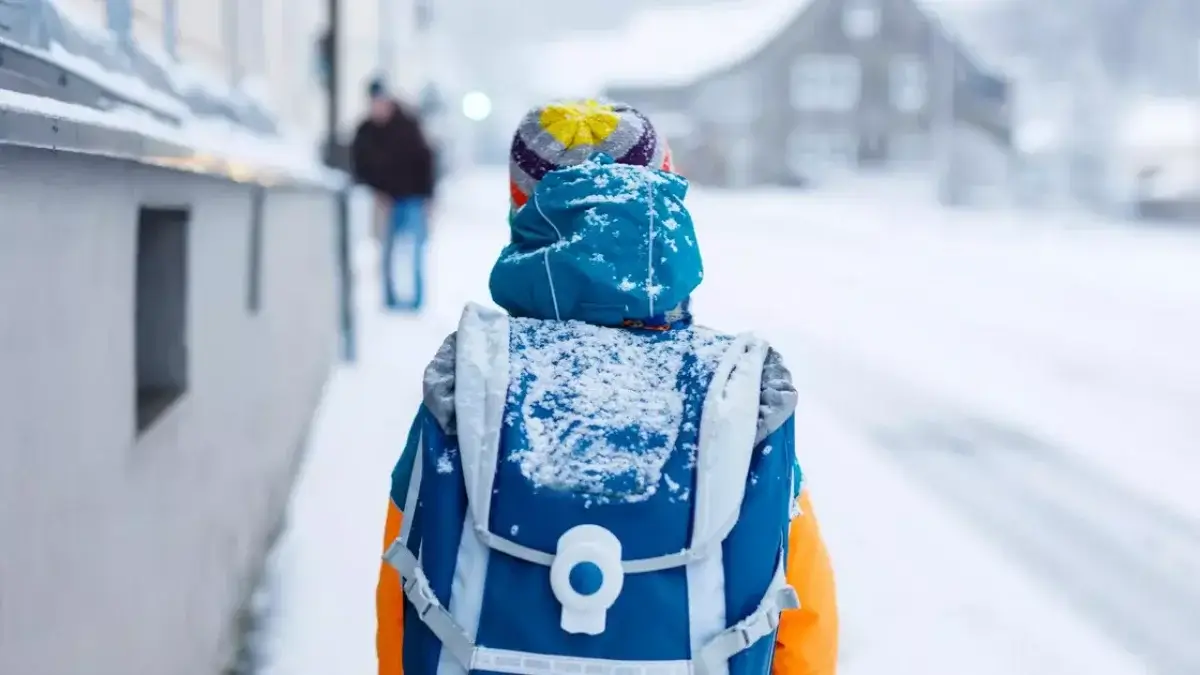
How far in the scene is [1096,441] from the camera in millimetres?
6605

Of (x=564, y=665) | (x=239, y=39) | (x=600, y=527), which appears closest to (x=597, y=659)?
(x=564, y=665)

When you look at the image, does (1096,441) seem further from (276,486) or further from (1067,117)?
(1067,117)

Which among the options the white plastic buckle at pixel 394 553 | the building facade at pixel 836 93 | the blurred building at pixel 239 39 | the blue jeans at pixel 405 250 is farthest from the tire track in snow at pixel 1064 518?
the building facade at pixel 836 93

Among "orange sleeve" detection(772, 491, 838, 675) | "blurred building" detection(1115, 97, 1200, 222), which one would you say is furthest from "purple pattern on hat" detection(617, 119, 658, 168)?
"blurred building" detection(1115, 97, 1200, 222)

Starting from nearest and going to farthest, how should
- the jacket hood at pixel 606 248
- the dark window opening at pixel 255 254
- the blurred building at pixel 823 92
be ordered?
the jacket hood at pixel 606 248 → the dark window opening at pixel 255 254 → the blurred building at pixel 823 92

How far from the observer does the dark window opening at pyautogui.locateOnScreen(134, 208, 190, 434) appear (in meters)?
2.96

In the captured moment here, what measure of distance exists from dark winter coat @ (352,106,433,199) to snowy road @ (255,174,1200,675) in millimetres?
1168

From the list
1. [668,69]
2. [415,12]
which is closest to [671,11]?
[668,69]

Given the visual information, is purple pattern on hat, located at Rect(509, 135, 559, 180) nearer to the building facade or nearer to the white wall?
the white wall

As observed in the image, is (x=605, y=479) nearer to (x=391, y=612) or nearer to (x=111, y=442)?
(x=391, y=612)

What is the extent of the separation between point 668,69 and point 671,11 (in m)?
2.43

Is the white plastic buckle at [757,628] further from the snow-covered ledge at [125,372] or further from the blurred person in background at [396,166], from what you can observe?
the blurred person in background at [396,166]

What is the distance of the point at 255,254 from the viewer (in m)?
4.31

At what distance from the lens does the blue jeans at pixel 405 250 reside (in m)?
10.2
